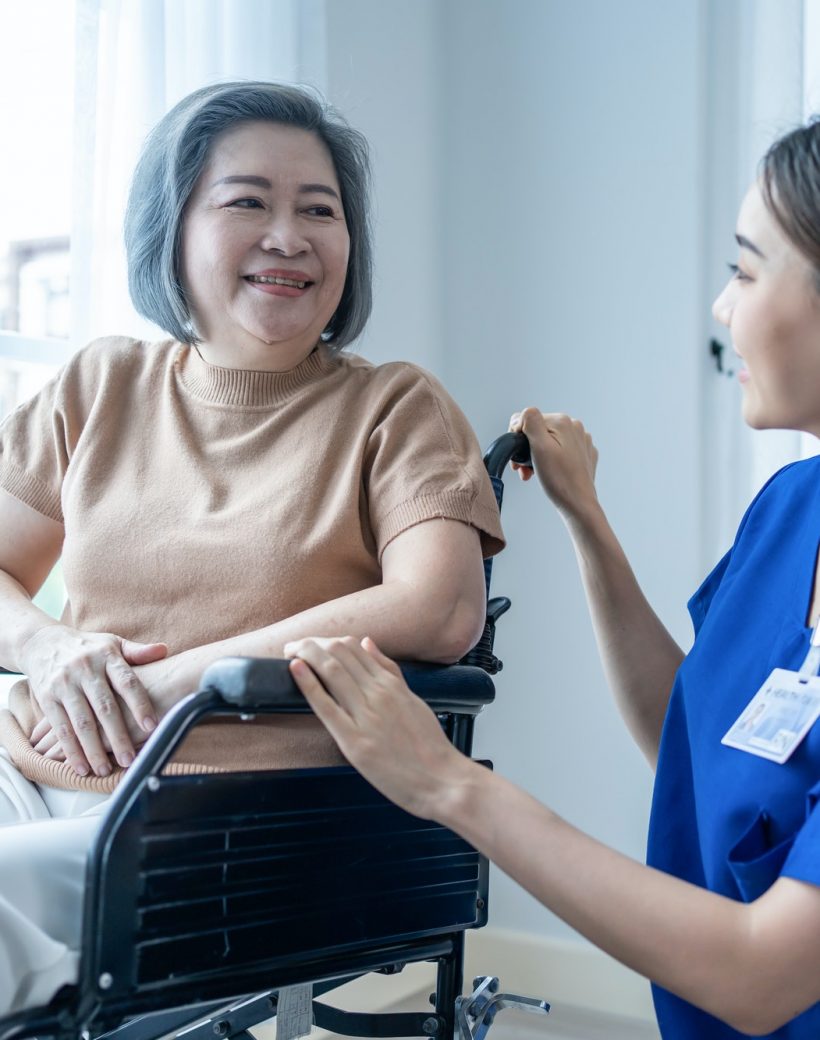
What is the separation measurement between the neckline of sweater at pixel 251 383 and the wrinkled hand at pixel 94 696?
13.9 inches

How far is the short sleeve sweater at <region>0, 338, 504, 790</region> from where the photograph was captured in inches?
54.2

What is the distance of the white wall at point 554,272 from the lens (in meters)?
2.57

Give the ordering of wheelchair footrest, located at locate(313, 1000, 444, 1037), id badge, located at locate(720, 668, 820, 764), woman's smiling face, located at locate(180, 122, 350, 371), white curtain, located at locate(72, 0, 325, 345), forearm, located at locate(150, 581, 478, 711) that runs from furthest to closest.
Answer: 1. white curtain, located at locate(72, 0, 325, 345)
2. woman's smiling face, located at locate(180, 122, 350, 371)
3. wheelchair footrest, located at locate(313, 1000, 444, 1037)
4. forearm, located at locate(150, 581, 478, 711)
5. id badge, located at locate(720, 668, 820, 764)

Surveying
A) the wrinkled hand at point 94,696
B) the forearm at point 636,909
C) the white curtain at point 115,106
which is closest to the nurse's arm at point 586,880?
the forearm at point 636,909

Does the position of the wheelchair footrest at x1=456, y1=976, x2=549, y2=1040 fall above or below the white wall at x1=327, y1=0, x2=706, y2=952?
below

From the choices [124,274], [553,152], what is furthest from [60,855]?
[553,152]

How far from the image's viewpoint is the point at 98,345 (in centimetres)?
162

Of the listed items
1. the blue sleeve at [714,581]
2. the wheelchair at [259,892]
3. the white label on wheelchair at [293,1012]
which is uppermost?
the blue sleeve at [714,581]

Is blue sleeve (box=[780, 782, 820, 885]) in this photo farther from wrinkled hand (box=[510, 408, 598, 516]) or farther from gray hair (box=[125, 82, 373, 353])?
gray hair (box=[125, 82, 373, 353])

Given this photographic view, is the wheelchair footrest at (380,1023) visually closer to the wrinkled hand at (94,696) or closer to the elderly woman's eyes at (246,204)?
the wrinkled hand at (94,696)

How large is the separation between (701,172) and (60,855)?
202 cm

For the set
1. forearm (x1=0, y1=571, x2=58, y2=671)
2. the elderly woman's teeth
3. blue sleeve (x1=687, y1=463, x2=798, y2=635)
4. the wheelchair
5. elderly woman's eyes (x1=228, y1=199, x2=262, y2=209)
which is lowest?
the wheelchair

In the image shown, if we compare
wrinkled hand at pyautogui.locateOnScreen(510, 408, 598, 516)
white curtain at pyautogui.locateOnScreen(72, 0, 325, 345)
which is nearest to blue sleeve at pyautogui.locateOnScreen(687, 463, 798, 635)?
wrinkled hand at pyautogui.locateOnScreen(510, 408, 598, 516)

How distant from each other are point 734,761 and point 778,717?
8 cm
